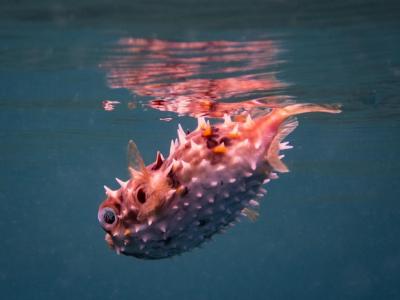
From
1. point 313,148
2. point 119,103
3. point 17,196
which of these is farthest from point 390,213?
point 119,103

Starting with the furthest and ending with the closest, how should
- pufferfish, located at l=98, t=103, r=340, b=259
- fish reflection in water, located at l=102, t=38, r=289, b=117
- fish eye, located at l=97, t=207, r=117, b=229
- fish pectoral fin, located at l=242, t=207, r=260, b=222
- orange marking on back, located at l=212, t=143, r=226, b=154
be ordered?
fish reflection in water, located at l=102, t=38, r=289, b=117, fish pectoral fin, located at l=242, t=207, r=260, b=222, fish eye, located at l=97, t=207, r=117, b=229, orange marking on back, located at l=212, t=143, r=226, b=154, pufferfish, located at l=98, t=103, r=340, b=259

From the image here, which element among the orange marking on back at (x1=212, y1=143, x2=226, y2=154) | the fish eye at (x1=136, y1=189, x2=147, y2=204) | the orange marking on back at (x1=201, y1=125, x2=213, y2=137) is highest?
the orange marking on back at (x1=201, y1=125, x2=213, y2=137)

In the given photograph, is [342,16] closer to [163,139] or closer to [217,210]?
[217,210]

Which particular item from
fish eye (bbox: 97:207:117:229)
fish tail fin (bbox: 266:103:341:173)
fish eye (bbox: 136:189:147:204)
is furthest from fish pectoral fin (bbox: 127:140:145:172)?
fish tail fin (bbox: 266:103:341:173)

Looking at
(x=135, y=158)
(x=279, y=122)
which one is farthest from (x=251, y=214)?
(x=135, y=158)

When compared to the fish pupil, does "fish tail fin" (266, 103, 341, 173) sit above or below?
above

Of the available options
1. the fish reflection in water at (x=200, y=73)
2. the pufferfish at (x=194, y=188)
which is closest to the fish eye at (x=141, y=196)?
the pufferfish at (x=194, y=188)

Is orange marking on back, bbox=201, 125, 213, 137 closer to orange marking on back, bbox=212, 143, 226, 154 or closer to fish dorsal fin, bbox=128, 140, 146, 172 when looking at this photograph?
orange marking on back, bbox=212, 143, 226, 154
